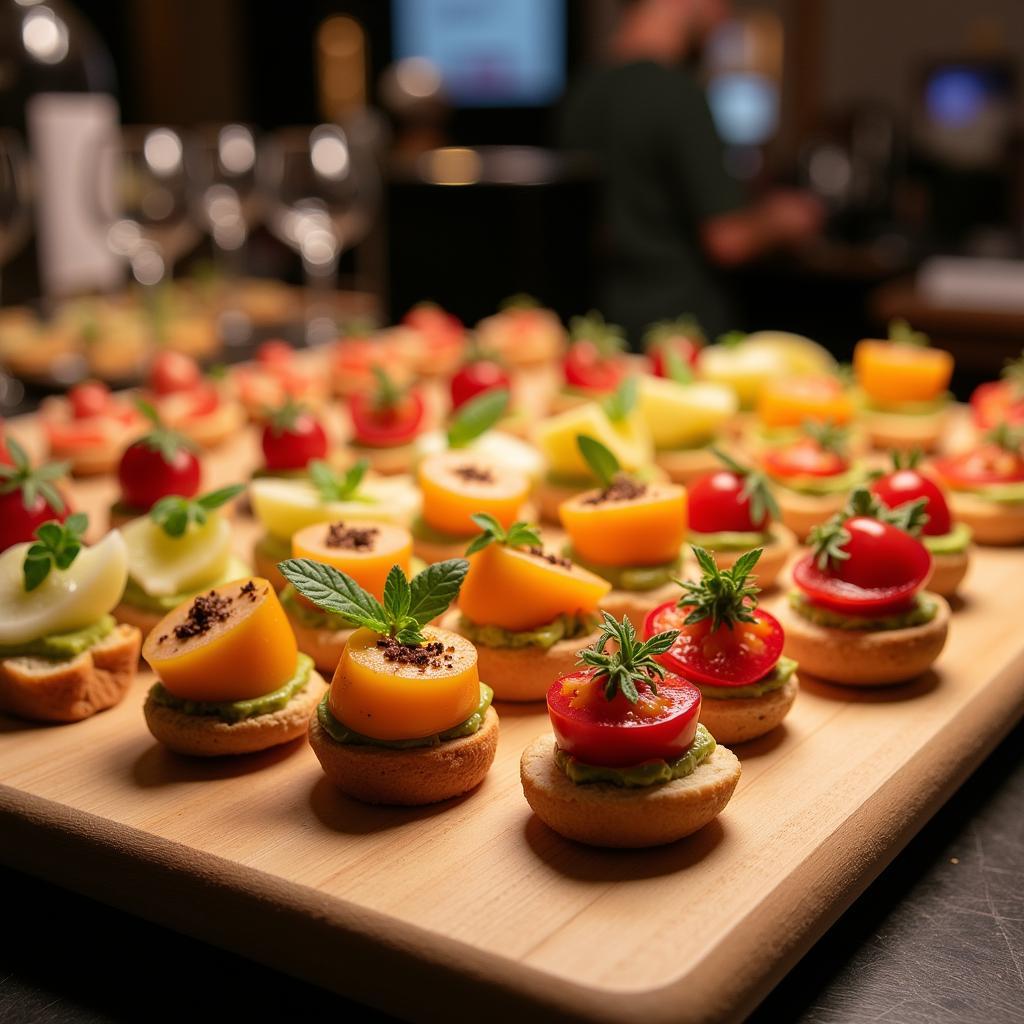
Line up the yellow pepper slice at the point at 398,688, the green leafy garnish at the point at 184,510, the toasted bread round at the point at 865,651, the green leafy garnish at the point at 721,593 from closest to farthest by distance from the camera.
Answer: the yellow pepper slice at the point at 398,688 < the green leafy garnish at the point at 721,593 < the toasted bread round at the point at 865,651 < the green leafy garnish at the point at 184,510

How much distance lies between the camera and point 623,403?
104 inches

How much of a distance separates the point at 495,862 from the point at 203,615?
0.53m

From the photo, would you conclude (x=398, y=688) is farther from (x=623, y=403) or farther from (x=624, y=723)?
(x=623, y=403)

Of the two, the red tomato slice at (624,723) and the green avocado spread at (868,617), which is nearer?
the red tomato slice at (624,723)

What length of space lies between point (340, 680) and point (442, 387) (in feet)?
7.74

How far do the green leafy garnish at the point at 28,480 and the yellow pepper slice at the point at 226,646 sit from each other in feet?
1.60

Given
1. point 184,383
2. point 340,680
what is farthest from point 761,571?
point 184,383

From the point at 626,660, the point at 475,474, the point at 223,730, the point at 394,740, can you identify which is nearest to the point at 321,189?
the point at 475,474

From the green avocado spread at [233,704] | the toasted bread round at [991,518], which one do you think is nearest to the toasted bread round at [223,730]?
the green avocado spread at [233,704]

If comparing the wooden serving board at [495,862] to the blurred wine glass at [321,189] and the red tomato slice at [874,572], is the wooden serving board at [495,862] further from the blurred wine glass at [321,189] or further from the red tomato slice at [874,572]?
the blurred wine glass at [321,189]

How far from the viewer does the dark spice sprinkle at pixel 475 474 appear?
2.34 m

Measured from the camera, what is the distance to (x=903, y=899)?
160 centimetres

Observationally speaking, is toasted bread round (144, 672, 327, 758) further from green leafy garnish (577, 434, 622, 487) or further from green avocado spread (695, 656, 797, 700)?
green leafy garnish (577, 434, 622, 487)

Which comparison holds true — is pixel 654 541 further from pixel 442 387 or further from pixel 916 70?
pixel 916 70
